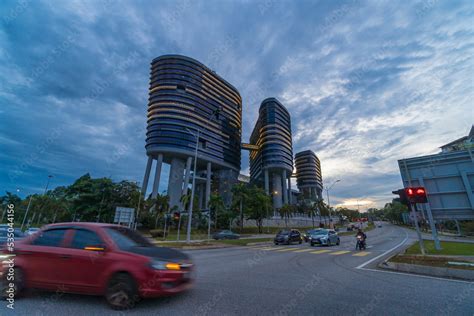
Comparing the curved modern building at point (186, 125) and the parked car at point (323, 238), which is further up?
the curved modern building at point (186, 125)

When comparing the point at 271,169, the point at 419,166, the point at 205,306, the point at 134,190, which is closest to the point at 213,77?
the point at 271,169

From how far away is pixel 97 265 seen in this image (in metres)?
3.99

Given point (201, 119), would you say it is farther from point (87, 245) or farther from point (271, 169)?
point (87, 245)

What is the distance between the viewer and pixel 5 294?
14.0 feet

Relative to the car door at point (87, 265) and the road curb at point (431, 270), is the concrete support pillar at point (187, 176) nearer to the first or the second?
the road curb at point (431, 270)

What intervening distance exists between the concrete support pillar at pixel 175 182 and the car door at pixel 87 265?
77219 millimetres

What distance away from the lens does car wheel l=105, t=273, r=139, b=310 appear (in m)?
3.80

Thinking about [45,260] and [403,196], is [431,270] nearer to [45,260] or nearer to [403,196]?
[403,196]

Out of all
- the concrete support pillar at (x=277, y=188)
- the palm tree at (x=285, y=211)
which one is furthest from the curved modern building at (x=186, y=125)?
the palm tree at (x=285, y=211)

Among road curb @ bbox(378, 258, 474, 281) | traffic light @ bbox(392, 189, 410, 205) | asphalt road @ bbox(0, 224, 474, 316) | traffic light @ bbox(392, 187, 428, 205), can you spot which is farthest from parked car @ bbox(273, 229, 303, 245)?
asphalt road @ bbox(0, 224, 474, 316)

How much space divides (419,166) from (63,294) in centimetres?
1511

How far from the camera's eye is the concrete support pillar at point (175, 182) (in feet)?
258

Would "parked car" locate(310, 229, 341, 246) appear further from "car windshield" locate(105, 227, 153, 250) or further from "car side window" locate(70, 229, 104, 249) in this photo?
"car side window" locate(70, 229, 104, 249)

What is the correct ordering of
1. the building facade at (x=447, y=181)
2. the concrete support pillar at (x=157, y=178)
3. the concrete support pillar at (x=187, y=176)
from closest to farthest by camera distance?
the building facade at (x=447, y=181) → the concrete support pillar at (x=157, y=178) → the concrete support pillar at (x=187, y=176)
